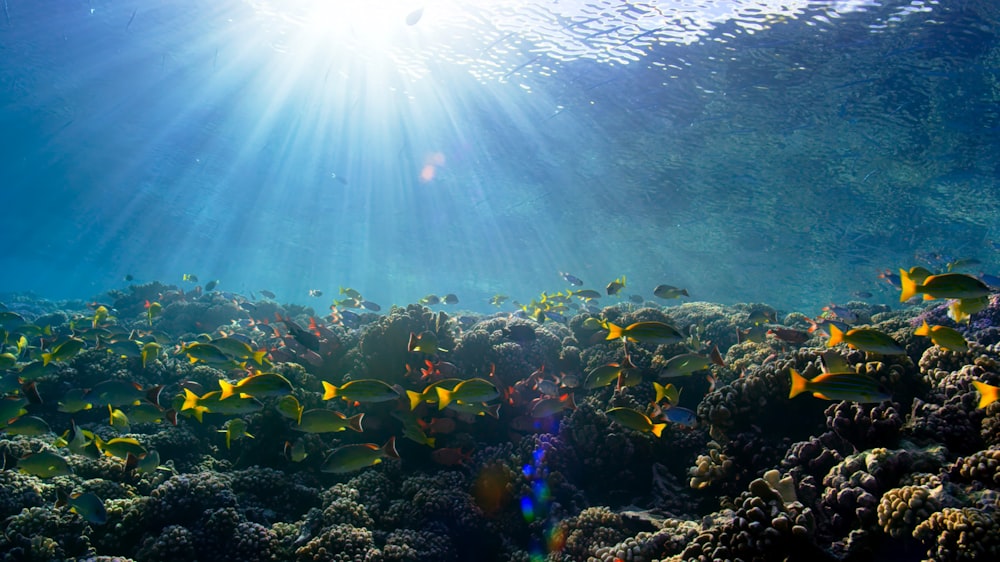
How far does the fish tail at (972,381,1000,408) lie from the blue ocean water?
1283cm

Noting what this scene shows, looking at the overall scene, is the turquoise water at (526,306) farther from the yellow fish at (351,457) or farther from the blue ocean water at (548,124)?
the blue ocean water at (548,124)

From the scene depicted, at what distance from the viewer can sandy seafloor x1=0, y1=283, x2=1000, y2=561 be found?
130 inches

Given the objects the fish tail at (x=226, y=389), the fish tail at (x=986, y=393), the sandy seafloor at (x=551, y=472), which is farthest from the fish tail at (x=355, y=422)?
the fish tail at (x=986, y=393)

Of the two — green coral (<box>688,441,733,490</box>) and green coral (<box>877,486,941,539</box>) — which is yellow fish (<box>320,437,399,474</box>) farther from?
green coral (<box>877,486,941,539</box>)

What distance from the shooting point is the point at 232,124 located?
27281 mm

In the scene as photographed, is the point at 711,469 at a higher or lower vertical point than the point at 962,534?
lower

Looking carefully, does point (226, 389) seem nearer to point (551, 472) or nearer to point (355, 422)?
point (355, 422)

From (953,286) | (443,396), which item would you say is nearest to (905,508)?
(953,286)

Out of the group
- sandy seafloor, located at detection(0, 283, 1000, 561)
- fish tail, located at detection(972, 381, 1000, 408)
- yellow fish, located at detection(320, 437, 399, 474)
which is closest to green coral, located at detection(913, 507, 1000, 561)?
sandy seafloor, located at detection(0, 283, 1000, 561)

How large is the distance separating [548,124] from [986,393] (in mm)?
19631

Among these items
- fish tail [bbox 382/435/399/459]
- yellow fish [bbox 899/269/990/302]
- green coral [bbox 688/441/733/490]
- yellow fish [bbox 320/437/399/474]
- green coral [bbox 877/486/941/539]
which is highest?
yellow fish [bbox 899/269/990/302]

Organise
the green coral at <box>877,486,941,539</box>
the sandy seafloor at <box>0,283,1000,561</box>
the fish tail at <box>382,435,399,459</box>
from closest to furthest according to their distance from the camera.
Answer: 1. the green coral at <box>877,486,941,539</box>
2. the sandy seafloor at <box>0,283,1000,561</box>
3. the fish tail at <box>382,435,399,459</box>

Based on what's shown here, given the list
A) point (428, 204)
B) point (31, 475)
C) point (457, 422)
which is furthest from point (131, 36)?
point (457, 422)

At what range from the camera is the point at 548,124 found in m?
21.0
